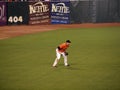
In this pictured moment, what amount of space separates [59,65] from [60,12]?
1952 cm

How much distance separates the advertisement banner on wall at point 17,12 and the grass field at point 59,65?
27.3 ft

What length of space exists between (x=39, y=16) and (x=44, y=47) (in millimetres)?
13470

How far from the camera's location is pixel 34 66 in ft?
52.3

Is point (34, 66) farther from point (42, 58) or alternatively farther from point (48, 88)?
point (48, 88)

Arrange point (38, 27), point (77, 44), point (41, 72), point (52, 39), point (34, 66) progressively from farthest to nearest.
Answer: point (38, 27) → point (52, 39) → point (77, 44) → point (34, 66) → point (41, 72)

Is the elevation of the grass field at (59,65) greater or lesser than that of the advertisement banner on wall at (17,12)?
lesser

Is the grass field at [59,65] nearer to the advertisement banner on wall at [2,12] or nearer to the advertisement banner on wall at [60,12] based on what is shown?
the advertisement banner on wall at [2,12]

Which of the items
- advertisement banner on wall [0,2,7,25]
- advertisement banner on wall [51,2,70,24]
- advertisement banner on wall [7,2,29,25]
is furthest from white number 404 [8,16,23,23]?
advertisement banner on wall [51,2,70,24]

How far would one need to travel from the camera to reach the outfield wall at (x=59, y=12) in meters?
33.5

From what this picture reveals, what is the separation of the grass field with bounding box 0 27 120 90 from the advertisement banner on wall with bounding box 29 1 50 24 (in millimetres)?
8804

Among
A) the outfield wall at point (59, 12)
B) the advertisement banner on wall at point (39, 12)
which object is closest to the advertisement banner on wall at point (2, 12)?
the outfield wall at point (59, 12)

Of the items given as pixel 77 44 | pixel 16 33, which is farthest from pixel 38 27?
pixel 77 44

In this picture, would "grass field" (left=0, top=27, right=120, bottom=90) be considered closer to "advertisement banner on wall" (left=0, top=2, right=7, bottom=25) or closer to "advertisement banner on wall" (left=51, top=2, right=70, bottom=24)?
"advertisement banner on wall" (left=0, top=2, right=7, bottom=25)

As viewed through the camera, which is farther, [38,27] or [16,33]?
[38,27]
